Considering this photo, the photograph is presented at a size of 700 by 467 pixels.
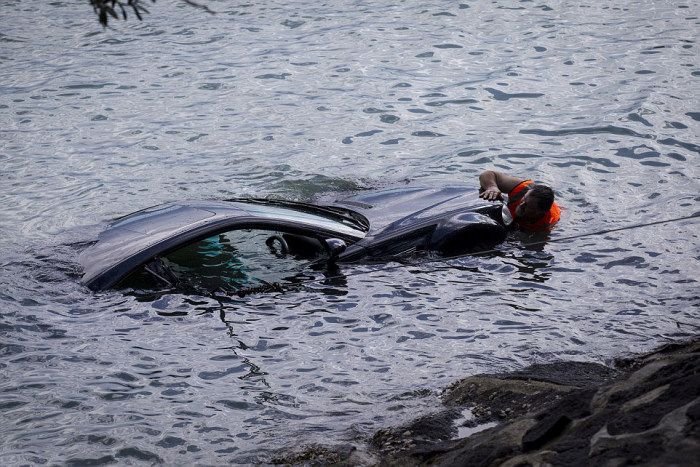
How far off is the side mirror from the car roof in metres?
0.12

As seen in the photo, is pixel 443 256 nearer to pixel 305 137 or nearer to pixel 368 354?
pixel 368 354

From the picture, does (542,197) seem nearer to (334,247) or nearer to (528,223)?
(528,223)

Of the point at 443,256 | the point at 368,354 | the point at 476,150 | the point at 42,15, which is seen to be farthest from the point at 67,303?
the point at 42,15

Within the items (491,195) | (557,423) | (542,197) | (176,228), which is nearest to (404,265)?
(491,195)

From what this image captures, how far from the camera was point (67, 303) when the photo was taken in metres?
8.16

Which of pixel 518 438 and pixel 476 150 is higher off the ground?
pixel 518 438

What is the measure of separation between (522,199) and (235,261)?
128 inches

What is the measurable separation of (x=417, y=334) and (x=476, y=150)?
218 inches

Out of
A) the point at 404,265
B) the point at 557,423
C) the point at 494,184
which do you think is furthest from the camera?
the point at 494,184

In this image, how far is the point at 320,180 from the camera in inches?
480

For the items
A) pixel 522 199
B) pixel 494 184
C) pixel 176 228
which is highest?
pixel 176 228

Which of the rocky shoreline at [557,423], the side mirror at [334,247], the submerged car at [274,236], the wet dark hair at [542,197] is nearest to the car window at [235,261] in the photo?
the submerged car at [274,236]

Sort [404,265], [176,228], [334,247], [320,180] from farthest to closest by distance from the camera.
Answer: [320,180] → [404,265] → [334,247] → [176,228]

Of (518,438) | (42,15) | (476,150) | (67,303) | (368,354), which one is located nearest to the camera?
(518,438)
